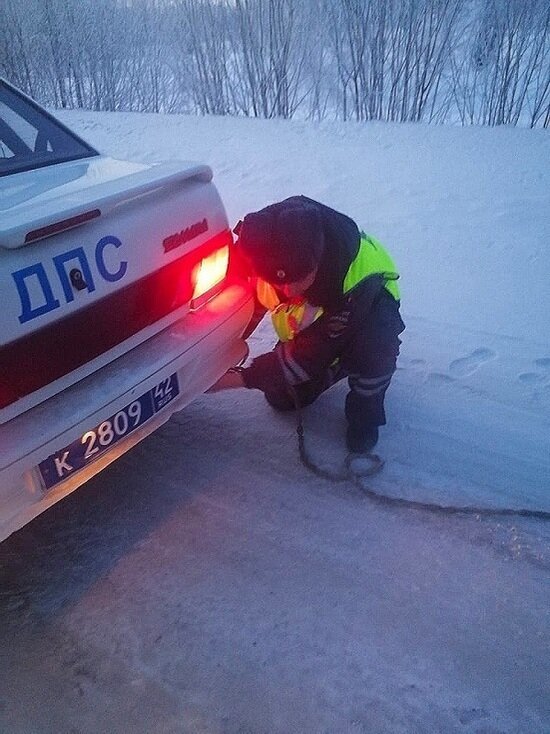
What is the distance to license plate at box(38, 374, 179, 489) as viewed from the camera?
1725mm

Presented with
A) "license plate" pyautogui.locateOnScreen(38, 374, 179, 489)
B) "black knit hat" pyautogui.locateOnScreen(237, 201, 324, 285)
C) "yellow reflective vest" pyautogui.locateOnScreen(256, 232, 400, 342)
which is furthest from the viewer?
"yellow reflective vest" pyautogui.locateOnScreen(256, 232, 400, 342)

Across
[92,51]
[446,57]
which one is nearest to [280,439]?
[446,57]

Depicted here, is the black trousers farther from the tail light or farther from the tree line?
the tree line

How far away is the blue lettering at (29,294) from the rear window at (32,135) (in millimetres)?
1098

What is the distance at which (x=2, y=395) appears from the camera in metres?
1.62

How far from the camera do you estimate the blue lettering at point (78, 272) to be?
5.52ft

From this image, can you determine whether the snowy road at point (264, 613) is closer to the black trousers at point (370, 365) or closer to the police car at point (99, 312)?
the black trousers at point (370, 365)

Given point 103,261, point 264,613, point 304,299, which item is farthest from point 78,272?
point 264,613

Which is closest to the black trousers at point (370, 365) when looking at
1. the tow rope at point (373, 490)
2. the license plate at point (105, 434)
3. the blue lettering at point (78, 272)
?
the tow rope at point (373, 490)

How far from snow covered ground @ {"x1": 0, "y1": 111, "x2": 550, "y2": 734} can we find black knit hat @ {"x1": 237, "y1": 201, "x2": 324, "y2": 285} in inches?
33.3

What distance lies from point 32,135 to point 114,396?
1.55 meters

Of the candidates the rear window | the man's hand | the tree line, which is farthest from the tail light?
the tree line

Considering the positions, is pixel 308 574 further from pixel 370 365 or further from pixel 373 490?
pixel 370 365

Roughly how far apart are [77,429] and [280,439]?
3.69 feet
